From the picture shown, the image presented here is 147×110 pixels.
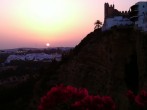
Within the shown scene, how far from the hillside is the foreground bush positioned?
2827 cm

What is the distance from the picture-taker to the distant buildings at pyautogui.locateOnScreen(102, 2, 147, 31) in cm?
3878

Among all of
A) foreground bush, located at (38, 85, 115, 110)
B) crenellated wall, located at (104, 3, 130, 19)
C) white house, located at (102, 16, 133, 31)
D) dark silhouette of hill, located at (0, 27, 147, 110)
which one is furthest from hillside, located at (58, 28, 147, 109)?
foreground bush, located at (38, 85, 115, 110)

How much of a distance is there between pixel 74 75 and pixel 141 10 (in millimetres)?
9538

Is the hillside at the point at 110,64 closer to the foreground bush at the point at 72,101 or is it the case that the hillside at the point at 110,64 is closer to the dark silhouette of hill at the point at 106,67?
the dark silhouette of hill at the point at 106,67

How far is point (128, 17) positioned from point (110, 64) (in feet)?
26.5

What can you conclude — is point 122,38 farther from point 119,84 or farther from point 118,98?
point 118,98

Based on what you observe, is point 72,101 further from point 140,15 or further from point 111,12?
point 111,12

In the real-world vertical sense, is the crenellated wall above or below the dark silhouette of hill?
above

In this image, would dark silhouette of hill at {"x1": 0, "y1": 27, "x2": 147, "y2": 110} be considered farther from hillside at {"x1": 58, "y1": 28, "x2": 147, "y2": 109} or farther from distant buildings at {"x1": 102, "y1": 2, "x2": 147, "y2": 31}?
distant buildings at {"x1": 102, "y1": 2, "x2": 147, "y2": 31}

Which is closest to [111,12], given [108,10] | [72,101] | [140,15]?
[108,10]

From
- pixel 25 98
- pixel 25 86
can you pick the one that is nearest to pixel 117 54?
pixel 25 98

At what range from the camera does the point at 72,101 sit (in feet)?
18.5

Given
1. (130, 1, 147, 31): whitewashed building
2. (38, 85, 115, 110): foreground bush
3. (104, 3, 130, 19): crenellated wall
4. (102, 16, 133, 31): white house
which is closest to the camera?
(38, 85, 115, 110): foreground bush

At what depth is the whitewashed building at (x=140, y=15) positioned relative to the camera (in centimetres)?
3756
